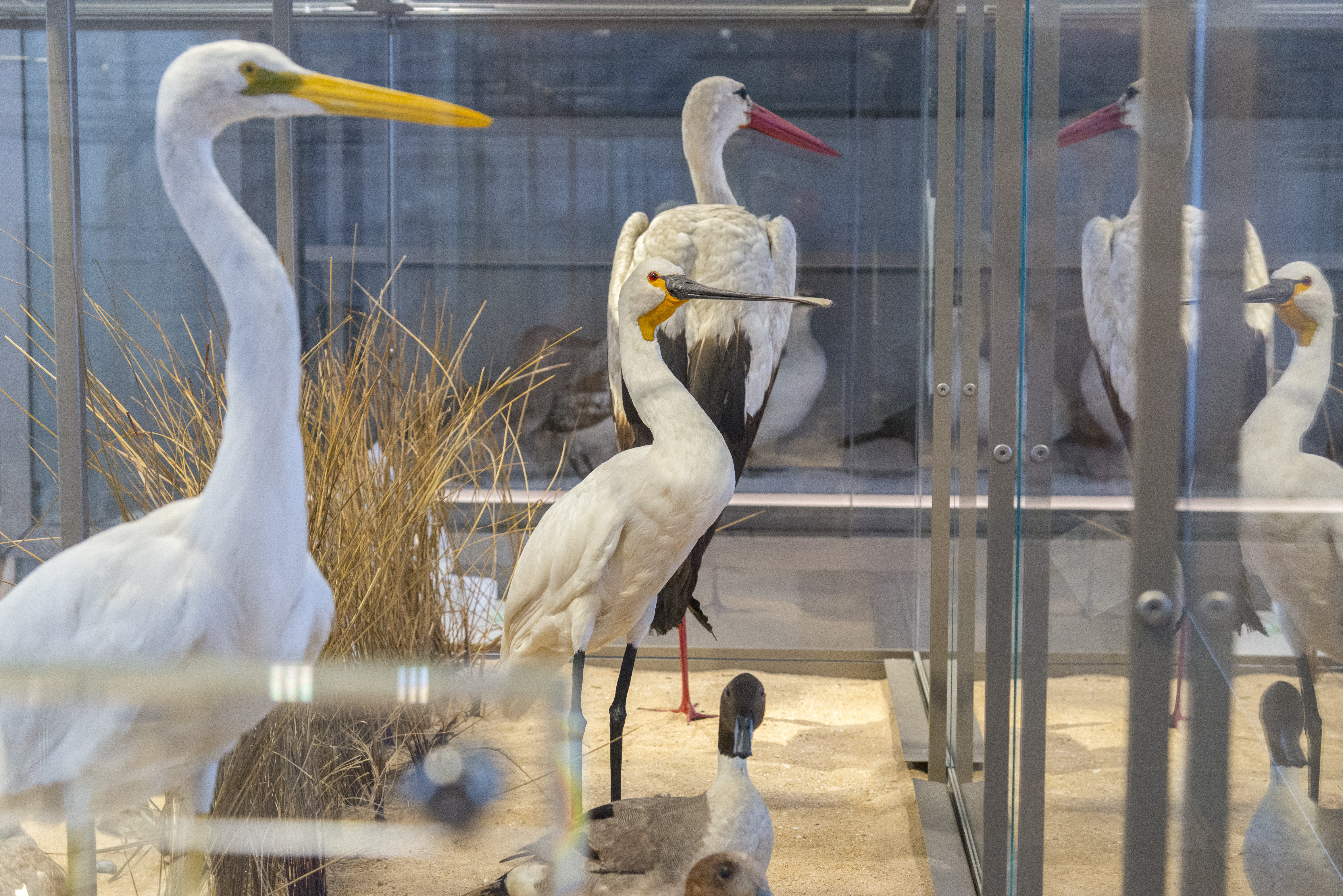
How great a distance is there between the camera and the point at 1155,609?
1031mm

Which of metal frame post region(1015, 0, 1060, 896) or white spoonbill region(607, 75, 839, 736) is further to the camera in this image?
white spoonbill region(607, 75, 839, 736)

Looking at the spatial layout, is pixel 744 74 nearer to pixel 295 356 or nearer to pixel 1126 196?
pixel 1126 196

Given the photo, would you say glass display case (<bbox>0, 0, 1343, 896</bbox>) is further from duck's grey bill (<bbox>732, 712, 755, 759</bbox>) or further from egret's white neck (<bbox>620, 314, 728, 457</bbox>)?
egret's white neck (<bbox>620, 314, 728, 457</bbox>)

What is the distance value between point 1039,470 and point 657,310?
0.60 metres

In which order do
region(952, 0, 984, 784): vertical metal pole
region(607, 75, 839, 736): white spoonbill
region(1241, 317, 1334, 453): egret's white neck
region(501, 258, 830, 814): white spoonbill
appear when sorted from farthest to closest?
region(952, 0, 984, 784): vertical metal pole → region(607, 75, 839, 736): white spoonbill → region(501, 258, 830, 814): white spoonbill → region(1241, 317, 1334, 453): egret's white neck

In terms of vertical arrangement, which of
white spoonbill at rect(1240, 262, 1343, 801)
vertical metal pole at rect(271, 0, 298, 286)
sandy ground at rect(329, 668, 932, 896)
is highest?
vertical metal pole at rect(271, 0, 298, 286)

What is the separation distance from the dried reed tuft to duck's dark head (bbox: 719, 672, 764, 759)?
0.37 meters

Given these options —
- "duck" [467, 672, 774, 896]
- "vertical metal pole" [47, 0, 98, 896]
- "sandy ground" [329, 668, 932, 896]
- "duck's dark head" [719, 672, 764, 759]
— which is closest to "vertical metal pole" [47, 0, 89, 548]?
"vertical metal pole" [47, 0, 98, 896]

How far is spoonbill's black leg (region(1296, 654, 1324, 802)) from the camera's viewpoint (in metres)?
0.92

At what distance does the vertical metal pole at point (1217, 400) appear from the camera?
0.95m

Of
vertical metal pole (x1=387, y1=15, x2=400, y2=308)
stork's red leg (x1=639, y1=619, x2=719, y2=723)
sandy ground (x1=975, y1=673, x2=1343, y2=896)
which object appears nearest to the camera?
sandy ground (x1=975, y1=673, x2=1343, y2=896)

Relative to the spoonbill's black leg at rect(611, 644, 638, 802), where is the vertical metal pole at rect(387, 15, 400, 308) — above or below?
above

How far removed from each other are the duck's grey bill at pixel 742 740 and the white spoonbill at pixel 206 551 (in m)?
0.58

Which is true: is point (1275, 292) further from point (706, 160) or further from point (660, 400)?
point (706, 160)
